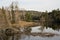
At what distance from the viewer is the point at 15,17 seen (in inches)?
610


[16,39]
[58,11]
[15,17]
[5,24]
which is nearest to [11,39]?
[16,39]

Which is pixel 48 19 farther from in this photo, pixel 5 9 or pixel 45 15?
pixel 5 9

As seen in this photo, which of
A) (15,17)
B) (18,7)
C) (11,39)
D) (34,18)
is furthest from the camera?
(34,18)

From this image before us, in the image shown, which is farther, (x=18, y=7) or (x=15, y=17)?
(x=15, y=17)

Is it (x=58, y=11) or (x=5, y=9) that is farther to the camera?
(x=58, y=11)

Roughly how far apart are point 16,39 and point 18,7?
A: 3.70m

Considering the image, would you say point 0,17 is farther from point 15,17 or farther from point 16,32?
point 16,32

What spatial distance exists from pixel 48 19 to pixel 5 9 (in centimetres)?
1711

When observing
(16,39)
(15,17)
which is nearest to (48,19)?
(15,17)

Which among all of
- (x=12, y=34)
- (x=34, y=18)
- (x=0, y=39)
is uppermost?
(x=0, y=39)

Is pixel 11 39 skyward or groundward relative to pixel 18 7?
groundward

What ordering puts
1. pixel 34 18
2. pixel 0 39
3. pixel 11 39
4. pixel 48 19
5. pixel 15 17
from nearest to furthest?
pixel 0 39 → pixel 11 39 → pixel 15 17 → pixel 48 19 → pixel 34 18

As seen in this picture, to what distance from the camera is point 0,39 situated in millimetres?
8680

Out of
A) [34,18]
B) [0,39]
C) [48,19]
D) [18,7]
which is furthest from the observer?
[34,18]
